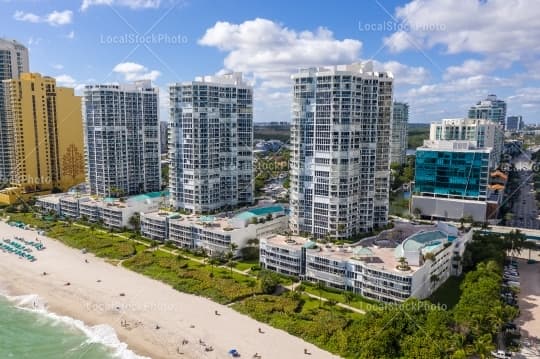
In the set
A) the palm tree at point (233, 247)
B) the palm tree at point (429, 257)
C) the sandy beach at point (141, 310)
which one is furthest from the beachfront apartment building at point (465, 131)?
the sandy beach at point (141, 310)

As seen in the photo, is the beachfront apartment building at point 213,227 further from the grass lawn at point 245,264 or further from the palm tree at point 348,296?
the palm tree at point 348,296

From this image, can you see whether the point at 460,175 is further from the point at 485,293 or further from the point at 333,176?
the point at 485,293

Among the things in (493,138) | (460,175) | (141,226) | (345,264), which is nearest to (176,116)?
(141,226)

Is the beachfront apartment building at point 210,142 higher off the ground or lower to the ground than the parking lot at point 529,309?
higher

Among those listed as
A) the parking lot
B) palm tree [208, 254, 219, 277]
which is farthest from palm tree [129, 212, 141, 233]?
the parking lot

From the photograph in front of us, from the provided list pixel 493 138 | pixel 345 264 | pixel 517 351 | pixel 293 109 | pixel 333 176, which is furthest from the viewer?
pixel 493 138

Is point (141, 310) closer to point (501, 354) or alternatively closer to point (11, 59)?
point (501, 354)
